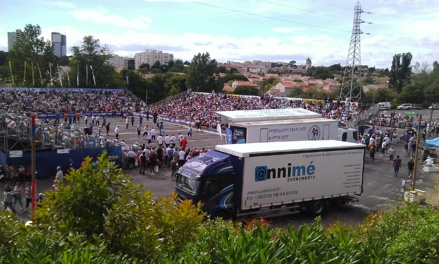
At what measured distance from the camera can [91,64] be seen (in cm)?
6794

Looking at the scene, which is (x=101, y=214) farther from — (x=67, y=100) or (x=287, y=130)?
(x=67, y=100)

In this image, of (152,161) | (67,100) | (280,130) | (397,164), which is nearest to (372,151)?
(397,164)

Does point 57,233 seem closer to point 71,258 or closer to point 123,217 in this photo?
point 123,217

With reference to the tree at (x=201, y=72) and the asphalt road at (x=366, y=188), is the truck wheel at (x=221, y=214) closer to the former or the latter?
the asphalt road at (x=366, y=188)

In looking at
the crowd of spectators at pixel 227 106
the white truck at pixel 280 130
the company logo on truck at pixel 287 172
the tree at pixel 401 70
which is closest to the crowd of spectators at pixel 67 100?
the crowd of spectators at pixel 227 106

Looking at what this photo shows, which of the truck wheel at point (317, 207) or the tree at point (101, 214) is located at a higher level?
the tree at point (101, 214)

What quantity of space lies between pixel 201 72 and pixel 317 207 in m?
62.2

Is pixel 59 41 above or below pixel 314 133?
above

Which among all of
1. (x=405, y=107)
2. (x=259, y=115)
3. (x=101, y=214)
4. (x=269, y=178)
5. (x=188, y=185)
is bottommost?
(x=188, y=185)

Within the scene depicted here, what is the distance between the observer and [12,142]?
20.2 meters

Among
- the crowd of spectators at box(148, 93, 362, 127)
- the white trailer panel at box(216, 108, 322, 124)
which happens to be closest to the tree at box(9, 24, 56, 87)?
the crowd of spectators at box(148, 93, 362, 127)

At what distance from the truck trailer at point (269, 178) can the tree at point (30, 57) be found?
211 feet

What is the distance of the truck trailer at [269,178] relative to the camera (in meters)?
13.5

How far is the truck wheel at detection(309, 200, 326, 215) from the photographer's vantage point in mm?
15188
